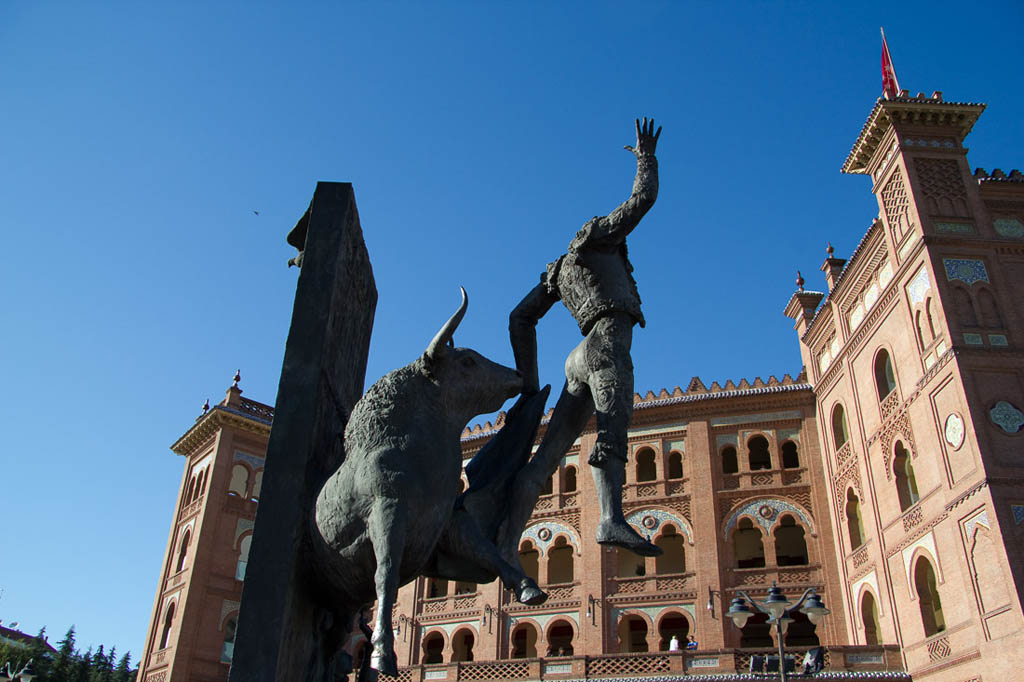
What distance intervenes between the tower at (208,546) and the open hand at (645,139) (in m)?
28.8

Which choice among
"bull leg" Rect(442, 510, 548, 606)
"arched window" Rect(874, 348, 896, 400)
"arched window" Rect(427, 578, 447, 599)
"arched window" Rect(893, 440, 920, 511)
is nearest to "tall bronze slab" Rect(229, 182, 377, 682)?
"bull leg" Rect(442, 510, 548, 606)

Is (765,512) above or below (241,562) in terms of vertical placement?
above

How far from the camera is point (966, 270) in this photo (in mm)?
20266

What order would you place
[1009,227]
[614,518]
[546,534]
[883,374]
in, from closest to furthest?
[614,518] < [1009,227] < [883,374] < [546,534]

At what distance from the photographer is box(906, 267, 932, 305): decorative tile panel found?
20391mm

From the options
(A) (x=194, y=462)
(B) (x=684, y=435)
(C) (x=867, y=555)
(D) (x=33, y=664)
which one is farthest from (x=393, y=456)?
(D) (x=33, y=664)

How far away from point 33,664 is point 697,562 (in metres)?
30.2

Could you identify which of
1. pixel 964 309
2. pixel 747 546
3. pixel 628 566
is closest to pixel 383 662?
pixel 964 309

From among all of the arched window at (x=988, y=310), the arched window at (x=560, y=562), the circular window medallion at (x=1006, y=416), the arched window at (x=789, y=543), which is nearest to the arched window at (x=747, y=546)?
the arched window at (x=789, y=543)

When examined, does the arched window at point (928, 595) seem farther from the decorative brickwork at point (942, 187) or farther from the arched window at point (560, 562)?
the arched window at point (560, 562)

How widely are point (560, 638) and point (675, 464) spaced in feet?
23.0

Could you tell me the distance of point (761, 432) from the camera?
91.9 ft

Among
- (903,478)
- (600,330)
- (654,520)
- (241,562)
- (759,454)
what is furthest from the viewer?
(241,562)

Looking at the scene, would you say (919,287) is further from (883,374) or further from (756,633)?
(756,633)
